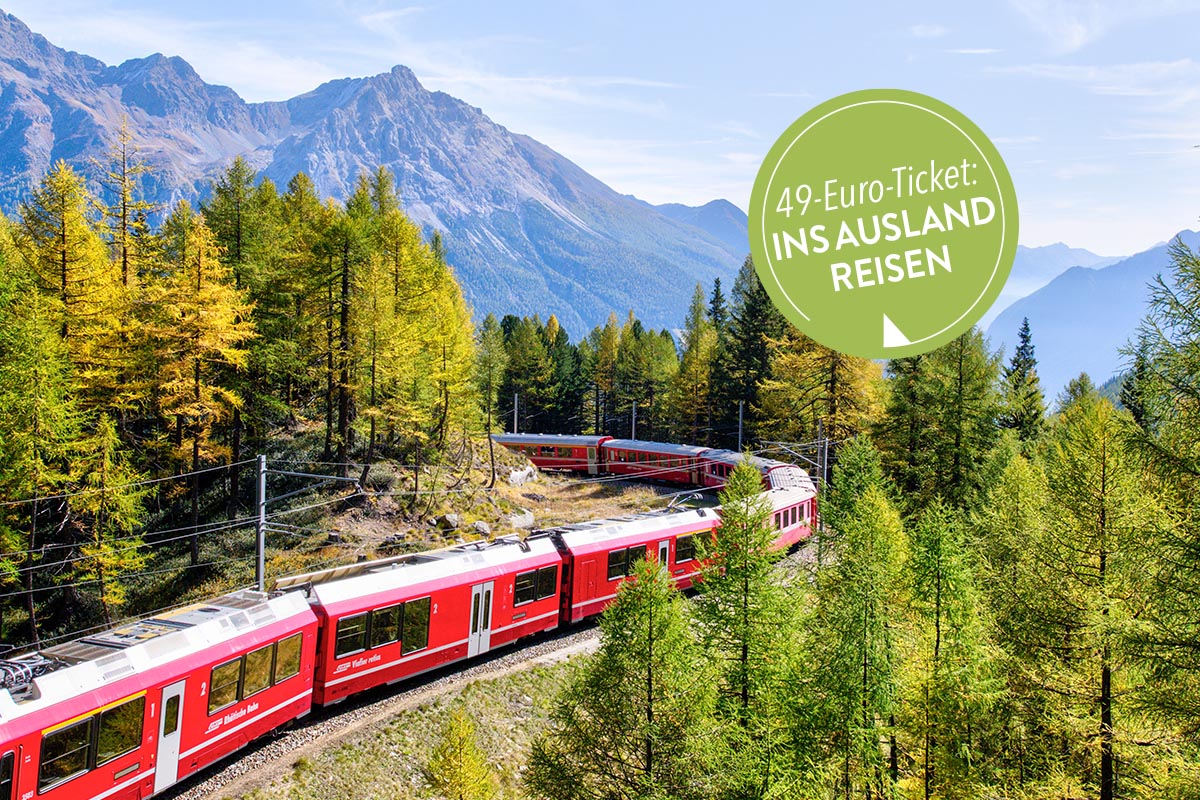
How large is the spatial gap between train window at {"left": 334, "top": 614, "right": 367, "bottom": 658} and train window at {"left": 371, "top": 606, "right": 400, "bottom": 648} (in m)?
0.24

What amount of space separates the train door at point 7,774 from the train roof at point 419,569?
679 cm

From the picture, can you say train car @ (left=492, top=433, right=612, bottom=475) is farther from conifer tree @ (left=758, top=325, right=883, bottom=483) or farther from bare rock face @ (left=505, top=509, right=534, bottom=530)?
conifer tree @ (left=758, top=325, right=883, bottom=483)

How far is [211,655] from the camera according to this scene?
15531 millimetres

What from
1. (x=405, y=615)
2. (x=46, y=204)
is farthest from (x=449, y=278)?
(x=405, y=615)

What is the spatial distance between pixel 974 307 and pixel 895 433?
64.1 ft

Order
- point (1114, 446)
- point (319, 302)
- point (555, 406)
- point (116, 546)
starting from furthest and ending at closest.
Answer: point (555, 406)
point (319, 302)
point (116, 546)
point (1114, 446)

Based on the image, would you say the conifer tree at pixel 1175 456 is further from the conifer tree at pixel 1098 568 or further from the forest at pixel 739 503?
the conifer tree at pixel 1098 568

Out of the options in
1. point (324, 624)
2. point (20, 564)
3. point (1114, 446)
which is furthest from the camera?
point (20, 564)

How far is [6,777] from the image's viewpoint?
11961mm

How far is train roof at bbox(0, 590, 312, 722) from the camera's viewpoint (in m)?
12.9

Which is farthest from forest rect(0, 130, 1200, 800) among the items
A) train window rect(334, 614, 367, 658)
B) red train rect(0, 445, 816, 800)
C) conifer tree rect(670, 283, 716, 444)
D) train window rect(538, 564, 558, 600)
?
train window rect(538, 564, 558, 600)

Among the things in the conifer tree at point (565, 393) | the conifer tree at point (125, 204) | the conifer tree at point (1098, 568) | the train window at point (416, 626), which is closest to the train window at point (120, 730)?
the train window at point (416, 626)

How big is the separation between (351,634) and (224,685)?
3.31 metres

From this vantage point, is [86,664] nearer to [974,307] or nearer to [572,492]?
[974,307]
